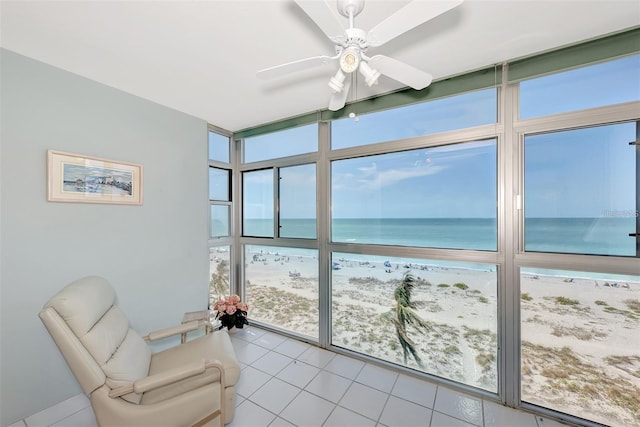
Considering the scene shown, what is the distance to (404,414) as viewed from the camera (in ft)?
6.05

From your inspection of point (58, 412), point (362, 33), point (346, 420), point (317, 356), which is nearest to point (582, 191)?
point (362, 33)

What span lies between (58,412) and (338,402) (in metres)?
2.04

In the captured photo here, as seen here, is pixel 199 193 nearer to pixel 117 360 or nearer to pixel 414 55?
pixel 117 360

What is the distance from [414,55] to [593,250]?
179 cm

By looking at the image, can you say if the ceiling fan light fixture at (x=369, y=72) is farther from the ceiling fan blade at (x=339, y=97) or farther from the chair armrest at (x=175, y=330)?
the chair armrest at (x=175, y=330)

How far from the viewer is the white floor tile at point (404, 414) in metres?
1.76

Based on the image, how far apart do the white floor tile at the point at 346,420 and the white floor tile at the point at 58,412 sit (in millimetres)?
1853

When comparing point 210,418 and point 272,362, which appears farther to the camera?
point 272,362

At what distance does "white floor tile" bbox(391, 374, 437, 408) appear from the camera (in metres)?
1.99

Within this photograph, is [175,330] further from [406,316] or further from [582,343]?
[582,343]

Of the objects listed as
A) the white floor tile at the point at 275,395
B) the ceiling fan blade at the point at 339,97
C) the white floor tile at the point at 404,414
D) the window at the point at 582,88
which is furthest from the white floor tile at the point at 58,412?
the window at the point at 582,88

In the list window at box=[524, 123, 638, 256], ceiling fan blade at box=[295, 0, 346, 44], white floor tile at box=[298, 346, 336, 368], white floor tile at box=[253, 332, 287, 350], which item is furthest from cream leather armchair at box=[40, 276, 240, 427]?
window at box=[524, 123, 638, 256]

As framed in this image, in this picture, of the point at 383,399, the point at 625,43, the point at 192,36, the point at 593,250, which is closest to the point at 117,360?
the point at 383,399

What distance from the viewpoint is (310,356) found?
8.54 feet
